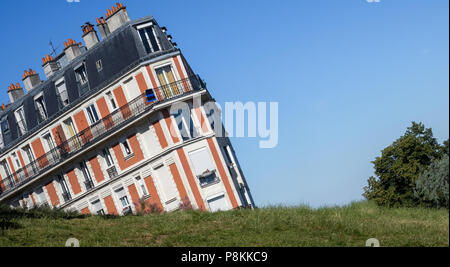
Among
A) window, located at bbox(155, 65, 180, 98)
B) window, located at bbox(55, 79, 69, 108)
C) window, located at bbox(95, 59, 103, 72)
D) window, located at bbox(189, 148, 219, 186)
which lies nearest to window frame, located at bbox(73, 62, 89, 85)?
window, located at bbox(95, 59, 103, 72)

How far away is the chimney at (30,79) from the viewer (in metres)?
51.6

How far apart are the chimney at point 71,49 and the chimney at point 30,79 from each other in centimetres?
549

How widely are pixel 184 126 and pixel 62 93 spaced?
12.0 metres

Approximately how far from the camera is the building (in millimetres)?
40375

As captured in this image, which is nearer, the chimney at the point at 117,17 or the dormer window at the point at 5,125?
the chimney at the point at 117,17

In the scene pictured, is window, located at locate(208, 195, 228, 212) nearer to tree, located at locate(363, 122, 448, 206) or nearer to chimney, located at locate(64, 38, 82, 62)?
chimney, located at locate(64, 38, 82, 62)

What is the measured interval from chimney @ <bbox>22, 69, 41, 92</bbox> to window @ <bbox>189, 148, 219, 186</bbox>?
19.1 m

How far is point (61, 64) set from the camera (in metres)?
49.2

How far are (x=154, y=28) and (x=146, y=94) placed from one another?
560cm

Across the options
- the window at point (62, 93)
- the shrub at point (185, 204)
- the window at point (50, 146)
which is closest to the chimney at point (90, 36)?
the window at point (62, 93)

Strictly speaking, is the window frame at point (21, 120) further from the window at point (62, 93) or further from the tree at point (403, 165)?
the tree at point (403, 165)

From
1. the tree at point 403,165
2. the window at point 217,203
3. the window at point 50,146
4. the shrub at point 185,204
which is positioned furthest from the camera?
the window at point 50,146

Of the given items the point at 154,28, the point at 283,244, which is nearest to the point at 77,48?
the point at 154,28
